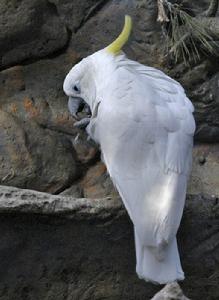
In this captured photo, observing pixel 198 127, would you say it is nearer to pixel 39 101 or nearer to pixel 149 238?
pixel 39 101

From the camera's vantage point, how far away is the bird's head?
2652 mm

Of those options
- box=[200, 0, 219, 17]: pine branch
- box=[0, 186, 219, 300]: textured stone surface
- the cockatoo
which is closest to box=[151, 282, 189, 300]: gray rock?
the cockatoo

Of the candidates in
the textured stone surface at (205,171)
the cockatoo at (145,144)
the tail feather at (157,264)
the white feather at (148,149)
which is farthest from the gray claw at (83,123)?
the tail feather at (157,264)

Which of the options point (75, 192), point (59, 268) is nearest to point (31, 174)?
point (75, 192)

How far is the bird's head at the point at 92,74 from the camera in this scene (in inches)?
104

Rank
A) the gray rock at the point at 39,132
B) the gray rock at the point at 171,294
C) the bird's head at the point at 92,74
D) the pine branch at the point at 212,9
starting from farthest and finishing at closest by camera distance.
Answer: the pine branch at the point at 212,9
the gray rock at the point at 39,132
the bird's head at the point at 92,74
the gray rock at the point at 171,294

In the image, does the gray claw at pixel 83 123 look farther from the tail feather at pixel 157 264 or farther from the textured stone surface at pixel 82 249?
the tail feather at pixel 157 264

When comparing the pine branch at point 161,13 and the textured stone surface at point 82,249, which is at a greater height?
the pine branch at point 161,13

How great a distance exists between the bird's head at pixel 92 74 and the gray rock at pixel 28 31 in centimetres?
32

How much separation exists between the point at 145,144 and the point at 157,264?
1.21ft

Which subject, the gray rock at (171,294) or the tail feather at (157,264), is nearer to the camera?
the gray rock at (171,294)

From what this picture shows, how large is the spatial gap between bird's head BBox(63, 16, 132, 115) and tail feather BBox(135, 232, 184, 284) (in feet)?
2.03

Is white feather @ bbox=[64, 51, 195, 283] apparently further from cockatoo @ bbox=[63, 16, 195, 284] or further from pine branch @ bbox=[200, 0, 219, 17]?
pine branch @ bbox=[200, 0, 219, 17]

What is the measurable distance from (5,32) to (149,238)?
117cm
